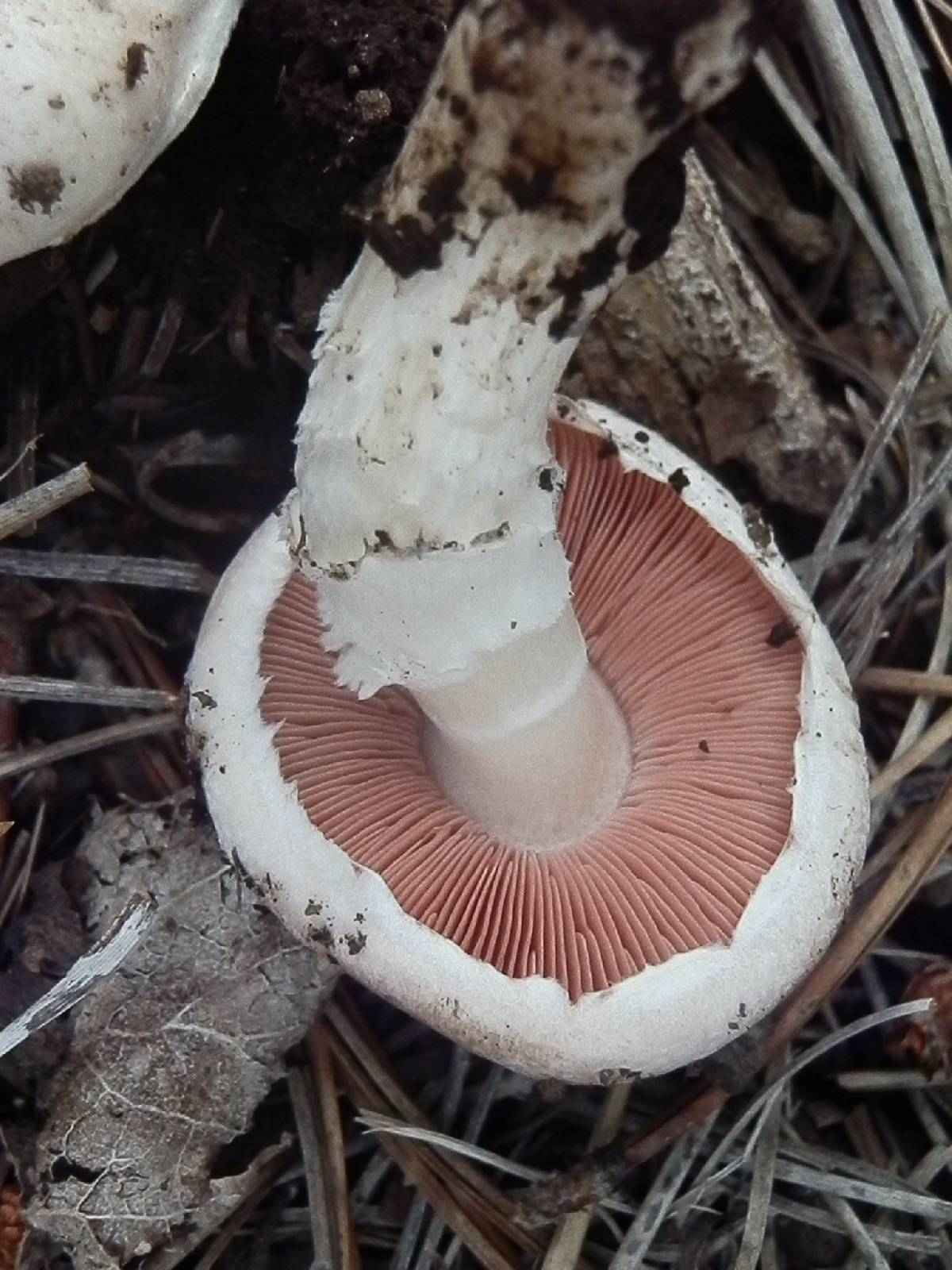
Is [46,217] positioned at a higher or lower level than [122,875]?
higher

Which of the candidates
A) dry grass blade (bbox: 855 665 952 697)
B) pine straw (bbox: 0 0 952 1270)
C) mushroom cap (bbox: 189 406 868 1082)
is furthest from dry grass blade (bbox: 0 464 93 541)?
dry grass blade (bbox: 855 665 952 697)

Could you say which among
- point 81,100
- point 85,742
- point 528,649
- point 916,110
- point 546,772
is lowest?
point 85,742

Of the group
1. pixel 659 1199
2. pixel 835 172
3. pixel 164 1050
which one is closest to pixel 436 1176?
pixel 659 1199

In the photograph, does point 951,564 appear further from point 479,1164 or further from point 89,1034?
point 89,1034

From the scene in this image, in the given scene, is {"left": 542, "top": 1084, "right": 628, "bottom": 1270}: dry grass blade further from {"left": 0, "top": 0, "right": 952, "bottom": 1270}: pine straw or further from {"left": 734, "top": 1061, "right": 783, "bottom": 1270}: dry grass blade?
{"left": 734, "top": 1061, "right": 783, "bottom": 1270}: dry grass blade

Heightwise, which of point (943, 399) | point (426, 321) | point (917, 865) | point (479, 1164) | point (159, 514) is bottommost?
point (479, 1164)

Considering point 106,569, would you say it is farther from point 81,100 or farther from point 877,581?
point 877,581

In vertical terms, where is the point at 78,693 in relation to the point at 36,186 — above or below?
below

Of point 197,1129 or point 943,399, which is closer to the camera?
point 197,1129

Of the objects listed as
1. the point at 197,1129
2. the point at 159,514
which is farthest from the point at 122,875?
the point at 159,514
